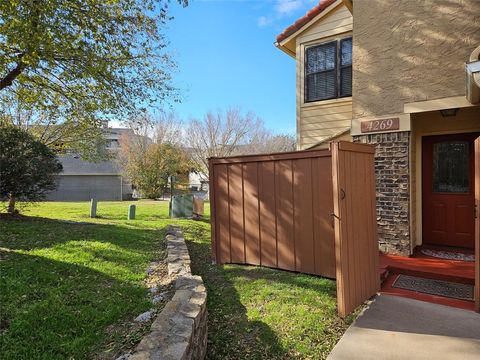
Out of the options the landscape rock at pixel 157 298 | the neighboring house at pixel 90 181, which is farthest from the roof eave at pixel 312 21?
the neighboring house at pixel 90 181

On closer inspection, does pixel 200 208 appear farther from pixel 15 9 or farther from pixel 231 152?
pixel 231 152

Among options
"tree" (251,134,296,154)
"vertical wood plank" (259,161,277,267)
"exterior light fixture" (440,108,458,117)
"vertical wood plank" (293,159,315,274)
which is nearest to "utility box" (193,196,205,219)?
"vertical wood plank" (259,161,277,267)

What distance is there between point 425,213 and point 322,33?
461 cm

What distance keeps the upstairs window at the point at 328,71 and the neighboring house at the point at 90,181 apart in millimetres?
22821

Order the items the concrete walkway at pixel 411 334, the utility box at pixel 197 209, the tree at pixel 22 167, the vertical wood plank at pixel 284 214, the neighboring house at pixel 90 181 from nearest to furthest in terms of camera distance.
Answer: the concrete walkway at pixel 411 334
the vertical wood plank at pixel 284 214
the tree at pixel 22 167
the utility box at pixel 197 209
the neighboring house at pixel 90 181

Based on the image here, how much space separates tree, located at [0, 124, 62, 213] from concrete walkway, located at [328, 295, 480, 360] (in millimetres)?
8130

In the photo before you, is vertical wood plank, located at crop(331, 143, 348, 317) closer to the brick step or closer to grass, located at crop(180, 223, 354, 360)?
grass, located at crop(180, 223, 354, 360)

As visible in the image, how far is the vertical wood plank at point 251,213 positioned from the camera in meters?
5.16

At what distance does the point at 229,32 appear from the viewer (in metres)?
8.61

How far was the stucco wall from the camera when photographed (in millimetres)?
5168

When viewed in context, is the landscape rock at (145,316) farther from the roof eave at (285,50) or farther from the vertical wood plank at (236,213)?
the roof eave at (285,50)

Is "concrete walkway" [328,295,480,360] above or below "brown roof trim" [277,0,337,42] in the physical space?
below

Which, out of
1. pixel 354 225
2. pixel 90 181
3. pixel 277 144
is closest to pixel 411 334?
pixel 354 225

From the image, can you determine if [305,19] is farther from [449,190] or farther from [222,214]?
[222,214]
